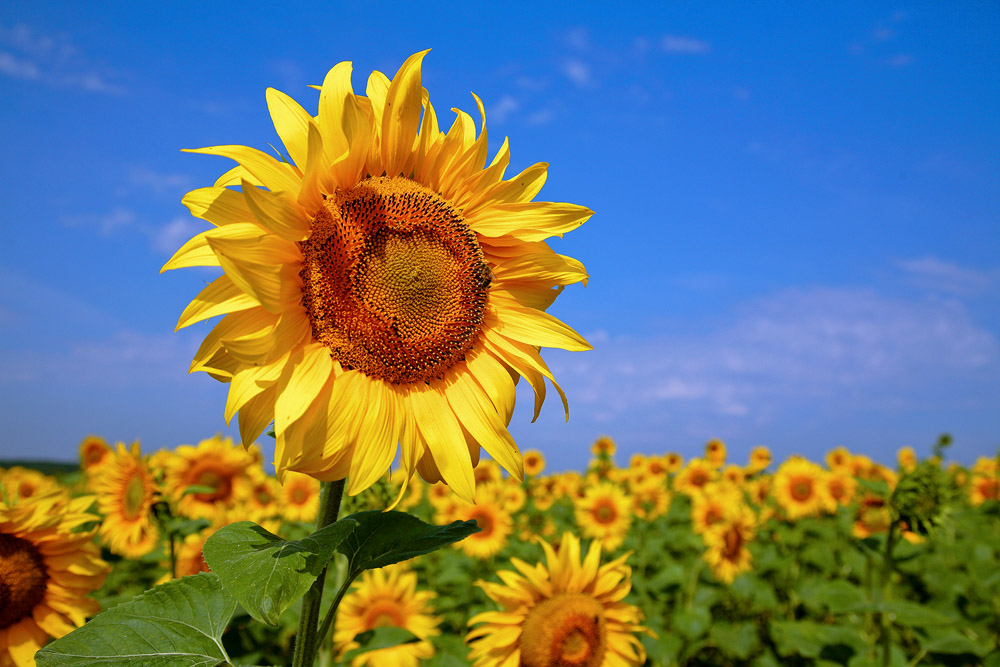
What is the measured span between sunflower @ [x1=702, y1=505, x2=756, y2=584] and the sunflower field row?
0.08 ft

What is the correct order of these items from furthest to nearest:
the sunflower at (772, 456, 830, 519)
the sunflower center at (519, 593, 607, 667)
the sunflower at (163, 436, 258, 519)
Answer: the sunflower at (772, 456, 830, 519), the sunflower at (163, 436, 258, 519), the sunflower center at (519, 593, 607, 667)

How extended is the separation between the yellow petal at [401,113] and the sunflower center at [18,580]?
2.49 metres

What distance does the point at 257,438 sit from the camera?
5.68ft

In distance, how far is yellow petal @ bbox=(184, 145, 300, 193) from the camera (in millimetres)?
1723

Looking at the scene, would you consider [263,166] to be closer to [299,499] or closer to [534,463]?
[299,499]

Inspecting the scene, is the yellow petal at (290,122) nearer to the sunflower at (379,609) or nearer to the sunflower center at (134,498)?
the sunflower center at (134,498)

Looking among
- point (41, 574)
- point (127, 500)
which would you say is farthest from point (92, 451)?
point (41, 574)

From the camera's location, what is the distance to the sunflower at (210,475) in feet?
17.1

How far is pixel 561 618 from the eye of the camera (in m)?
3.94

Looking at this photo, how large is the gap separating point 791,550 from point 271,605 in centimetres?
1058

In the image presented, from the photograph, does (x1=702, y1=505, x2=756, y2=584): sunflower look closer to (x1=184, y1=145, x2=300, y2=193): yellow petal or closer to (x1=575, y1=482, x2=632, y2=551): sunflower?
(x1=575, y1=482, x2=632, y2=551): sunflower

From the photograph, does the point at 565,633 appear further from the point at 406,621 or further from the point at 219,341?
the point at 219,341

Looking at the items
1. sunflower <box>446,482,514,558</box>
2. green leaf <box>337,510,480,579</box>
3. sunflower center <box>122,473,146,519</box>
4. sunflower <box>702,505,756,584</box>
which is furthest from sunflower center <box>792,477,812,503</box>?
green leaf <box>337,510,480,579</box>

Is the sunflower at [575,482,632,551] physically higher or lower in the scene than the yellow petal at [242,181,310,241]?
lower
